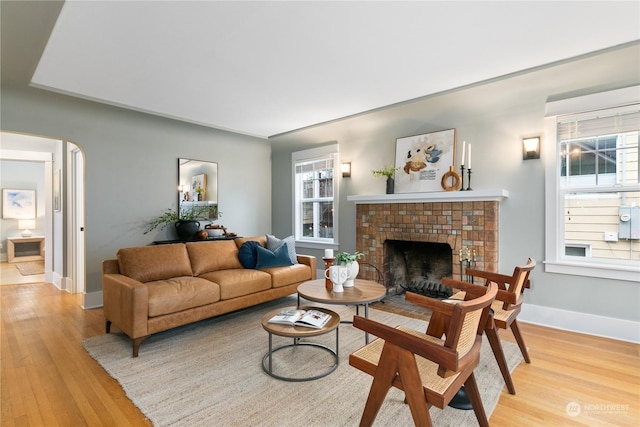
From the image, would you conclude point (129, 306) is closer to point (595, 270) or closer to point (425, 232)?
point (425, 232)

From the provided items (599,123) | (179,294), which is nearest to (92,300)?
(179,294)

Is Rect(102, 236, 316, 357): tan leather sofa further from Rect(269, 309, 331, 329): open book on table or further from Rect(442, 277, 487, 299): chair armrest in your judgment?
Rect(442, 277, 487, 299): chair armrest

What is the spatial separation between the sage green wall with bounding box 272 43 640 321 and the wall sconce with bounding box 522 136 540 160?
0.06 metres

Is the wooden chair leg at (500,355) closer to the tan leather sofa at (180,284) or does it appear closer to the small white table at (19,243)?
the tan leather sofa at (180,284)

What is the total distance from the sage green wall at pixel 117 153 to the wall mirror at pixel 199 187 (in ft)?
0.29

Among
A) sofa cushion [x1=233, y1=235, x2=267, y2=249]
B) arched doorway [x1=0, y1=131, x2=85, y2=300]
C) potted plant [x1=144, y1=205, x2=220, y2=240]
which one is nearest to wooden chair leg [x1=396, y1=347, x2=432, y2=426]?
sofa cushion [x1=233, y1=235, x2=267, y2=249]

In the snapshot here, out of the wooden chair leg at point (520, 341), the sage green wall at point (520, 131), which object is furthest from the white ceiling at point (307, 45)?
the wooden chair leg at point (520, 341)

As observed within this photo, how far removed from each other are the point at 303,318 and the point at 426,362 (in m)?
0.95

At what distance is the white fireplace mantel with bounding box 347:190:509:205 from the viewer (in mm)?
3383

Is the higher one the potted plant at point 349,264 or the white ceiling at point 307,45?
the white ceiling at point 307,45

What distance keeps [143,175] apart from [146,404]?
3.32m

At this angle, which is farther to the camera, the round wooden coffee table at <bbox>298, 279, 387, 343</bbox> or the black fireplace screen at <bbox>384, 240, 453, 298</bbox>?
the black fireplace screen at <bbox>384, 240, 453, 298</bbox>

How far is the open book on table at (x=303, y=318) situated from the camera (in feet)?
7.36

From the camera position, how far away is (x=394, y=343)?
143 centimetres
